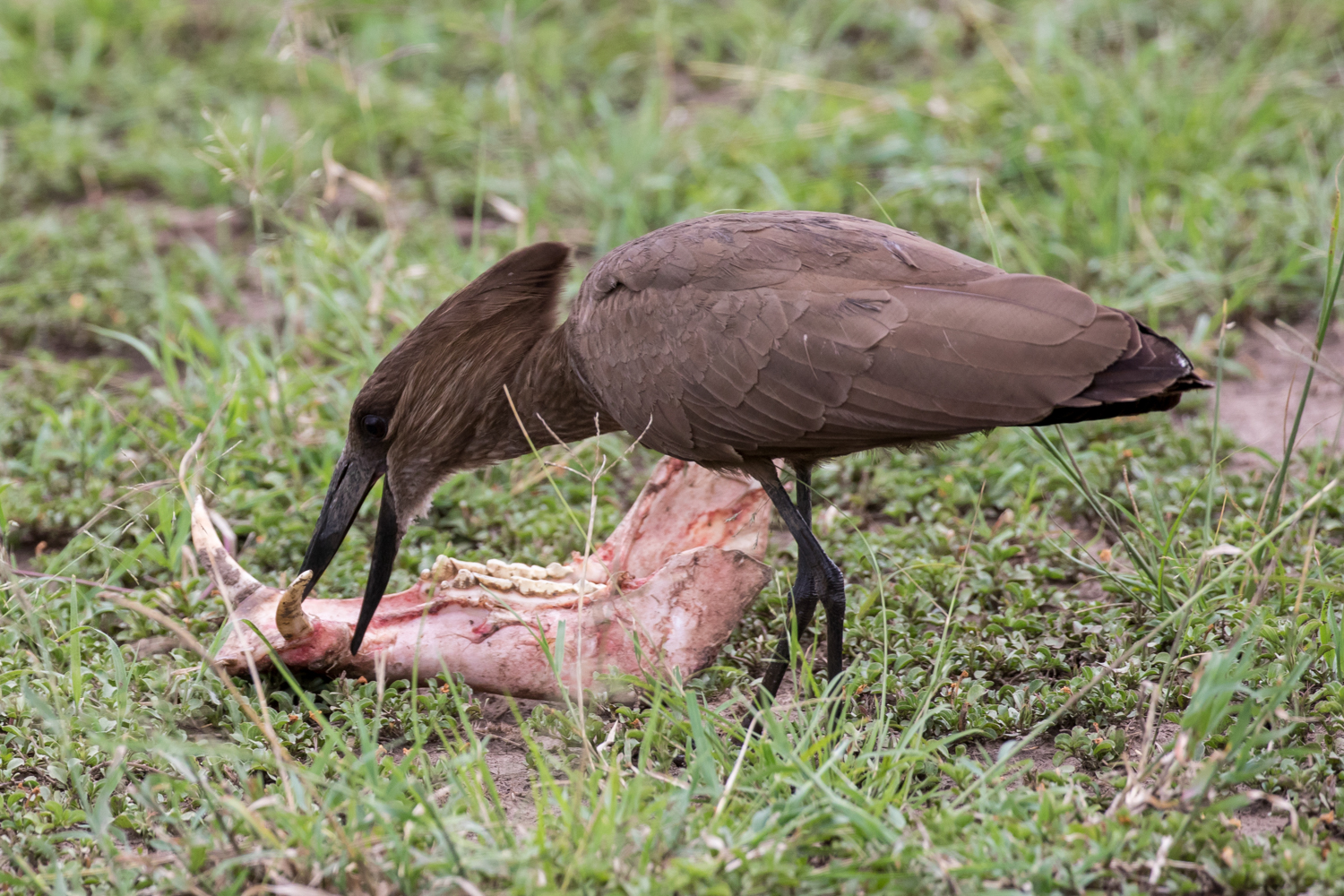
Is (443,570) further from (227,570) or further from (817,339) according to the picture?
(817,339)

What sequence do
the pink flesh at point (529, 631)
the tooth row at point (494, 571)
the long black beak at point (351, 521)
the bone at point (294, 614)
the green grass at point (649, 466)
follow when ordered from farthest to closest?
the long black beak at point (351, 521) → the tooth row at point (494, 571) → the pink flesh at point (529, 631) → the bone at point (294, 614) → the green grass at point (649, 466)

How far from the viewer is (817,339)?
3.21m

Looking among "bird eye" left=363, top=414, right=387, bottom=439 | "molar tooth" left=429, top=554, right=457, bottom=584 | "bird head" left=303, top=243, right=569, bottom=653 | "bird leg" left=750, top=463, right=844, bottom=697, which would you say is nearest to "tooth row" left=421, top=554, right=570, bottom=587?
"molar tooth" left=429, top=554, right=457, bottom=584

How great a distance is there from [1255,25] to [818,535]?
4458 millimetres

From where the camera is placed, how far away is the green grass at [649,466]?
266cm

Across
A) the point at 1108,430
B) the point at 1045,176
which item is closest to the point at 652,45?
the point at 1045,176

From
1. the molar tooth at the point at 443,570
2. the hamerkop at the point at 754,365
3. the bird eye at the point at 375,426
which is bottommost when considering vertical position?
the molar tooth at the point at 443,570

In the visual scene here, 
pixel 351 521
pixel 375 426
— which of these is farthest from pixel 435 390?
pixel 351 521

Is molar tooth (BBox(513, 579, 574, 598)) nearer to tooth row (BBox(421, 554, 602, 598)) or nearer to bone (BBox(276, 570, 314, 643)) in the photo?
tooth row (BBox(421, 554, 602, 598))

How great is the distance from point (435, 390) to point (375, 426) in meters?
0.20

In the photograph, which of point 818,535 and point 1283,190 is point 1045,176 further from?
point 818,535

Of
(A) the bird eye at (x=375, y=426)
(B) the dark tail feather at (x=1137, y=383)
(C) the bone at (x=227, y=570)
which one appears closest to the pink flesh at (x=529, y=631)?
(C) the bone at (x=227, y=570)

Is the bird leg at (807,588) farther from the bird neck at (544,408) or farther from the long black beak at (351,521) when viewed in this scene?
the long black beak at (351,521)

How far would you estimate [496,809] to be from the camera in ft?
8.94
